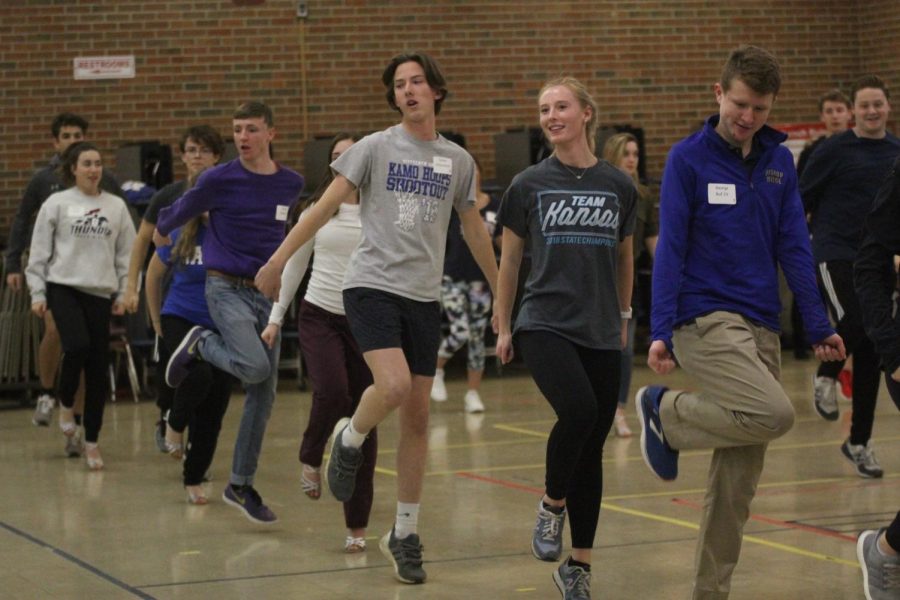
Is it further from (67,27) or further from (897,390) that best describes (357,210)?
(67,27)

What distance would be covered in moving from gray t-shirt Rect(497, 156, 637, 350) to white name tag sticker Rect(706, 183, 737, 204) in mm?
577

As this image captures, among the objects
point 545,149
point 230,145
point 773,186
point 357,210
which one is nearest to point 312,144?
point 230,145

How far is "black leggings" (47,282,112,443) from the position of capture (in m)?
A: 8.92

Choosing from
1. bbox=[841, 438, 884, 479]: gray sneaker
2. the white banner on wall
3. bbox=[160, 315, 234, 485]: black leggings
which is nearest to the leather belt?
bbox=[160, 315, 234, 485]: black leggings

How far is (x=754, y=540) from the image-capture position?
252 inches

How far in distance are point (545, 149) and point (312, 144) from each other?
2.09 meters

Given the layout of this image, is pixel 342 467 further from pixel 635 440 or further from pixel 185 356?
pixel 635 440

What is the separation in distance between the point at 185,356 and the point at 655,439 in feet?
10.2

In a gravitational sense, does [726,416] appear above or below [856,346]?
above

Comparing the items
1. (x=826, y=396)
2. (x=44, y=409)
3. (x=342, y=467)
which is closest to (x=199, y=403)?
(x=342, y=467)

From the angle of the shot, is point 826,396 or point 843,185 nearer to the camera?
point 843,185

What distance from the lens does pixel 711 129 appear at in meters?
4.81

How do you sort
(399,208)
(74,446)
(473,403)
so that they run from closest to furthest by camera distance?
(399,208) < (74,446) < (473,403)

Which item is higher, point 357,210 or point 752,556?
point 357,210
